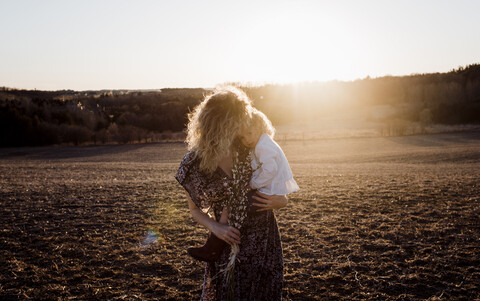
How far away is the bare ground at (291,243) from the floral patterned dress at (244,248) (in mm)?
1735

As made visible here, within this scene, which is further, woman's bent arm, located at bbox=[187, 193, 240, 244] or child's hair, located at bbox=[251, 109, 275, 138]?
child's hair, located at bbox=[251, 109, 275, 138]

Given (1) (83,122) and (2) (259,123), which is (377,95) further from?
(2) (259,123)

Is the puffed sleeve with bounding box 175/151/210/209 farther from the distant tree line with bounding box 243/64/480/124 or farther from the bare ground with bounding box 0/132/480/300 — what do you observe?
the distant tree line with bounding box 243/64/480/124

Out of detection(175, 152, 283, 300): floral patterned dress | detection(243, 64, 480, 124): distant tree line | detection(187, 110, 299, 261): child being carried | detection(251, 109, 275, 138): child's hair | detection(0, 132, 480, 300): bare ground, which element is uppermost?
detection(243, 64, 480, 124): distant tree line

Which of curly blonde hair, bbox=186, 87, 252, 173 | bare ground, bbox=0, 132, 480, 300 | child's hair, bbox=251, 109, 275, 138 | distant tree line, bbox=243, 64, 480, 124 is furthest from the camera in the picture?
distant tree line, bbox=243, 64, 480, 124

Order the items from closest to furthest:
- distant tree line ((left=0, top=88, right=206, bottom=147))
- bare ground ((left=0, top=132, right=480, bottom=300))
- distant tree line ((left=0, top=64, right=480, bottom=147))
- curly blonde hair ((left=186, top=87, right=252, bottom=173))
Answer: curly blonde hair ((left=186, top=87, right=252, bottom=173))
bare ground ((left=0, top=132, right=480, bottom=300))
distant tree line ((left=0, top=88, right=206, bottom=147))
distant tree line ((left=0, top=64, right=480, bottom=147))

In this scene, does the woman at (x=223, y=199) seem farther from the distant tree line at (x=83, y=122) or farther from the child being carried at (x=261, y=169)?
the distant tree line at (x=83, y=122)

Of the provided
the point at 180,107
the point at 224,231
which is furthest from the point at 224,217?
the point at 180,107

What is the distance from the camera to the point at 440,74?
4013 inches

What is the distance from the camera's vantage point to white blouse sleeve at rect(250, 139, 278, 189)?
7.29ft

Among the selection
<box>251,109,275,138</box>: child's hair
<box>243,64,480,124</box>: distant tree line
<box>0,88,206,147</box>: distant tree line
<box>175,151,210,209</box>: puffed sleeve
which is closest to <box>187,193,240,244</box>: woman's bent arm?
<box>175,151,210,209</box>: puffed sleeve

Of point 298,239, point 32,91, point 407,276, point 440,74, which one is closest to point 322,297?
point 407,276

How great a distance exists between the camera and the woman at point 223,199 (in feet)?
7.11

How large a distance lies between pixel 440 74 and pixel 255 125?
385 feet
